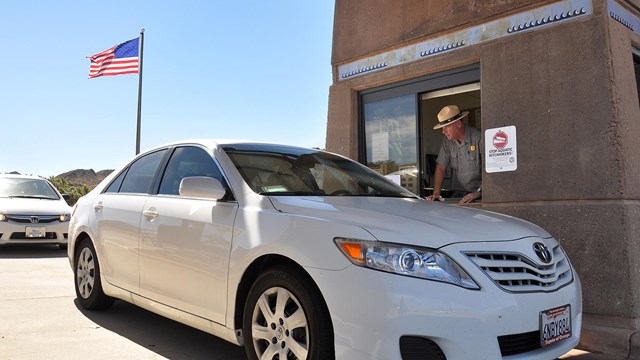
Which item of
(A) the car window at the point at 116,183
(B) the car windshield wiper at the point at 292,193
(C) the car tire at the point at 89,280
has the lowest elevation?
(C) the car tire at the point at 89,280

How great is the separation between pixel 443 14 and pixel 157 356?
189 inches

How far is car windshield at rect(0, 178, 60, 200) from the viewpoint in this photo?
10164 millimetres

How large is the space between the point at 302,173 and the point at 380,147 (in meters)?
→ 3.50

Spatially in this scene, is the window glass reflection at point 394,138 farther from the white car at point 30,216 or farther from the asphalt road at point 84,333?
the white car at point 30,216

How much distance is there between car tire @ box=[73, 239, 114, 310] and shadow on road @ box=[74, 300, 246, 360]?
3.9 inches

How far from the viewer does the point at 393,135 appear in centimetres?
700

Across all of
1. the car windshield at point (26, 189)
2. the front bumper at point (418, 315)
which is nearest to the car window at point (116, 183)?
the front bumper at point (418, 315)

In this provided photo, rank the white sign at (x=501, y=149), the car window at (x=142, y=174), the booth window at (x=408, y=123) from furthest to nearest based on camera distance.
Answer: the booth window at (x=408, y=123) < the white sign at (x=501, y=149) < the car window at (x=142, y=174)

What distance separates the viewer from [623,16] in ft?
16.9

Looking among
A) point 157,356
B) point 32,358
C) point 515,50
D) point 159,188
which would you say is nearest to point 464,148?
point 515,50

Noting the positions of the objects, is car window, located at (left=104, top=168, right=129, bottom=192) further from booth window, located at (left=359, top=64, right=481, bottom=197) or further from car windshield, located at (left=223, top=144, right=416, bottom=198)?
booth window, located at (left=359, top=64, right=481, bottom=197)

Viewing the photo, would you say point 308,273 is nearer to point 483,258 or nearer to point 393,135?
point 483,258

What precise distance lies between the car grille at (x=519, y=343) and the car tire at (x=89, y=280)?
→ 363cm

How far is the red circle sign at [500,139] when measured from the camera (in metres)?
5.39
